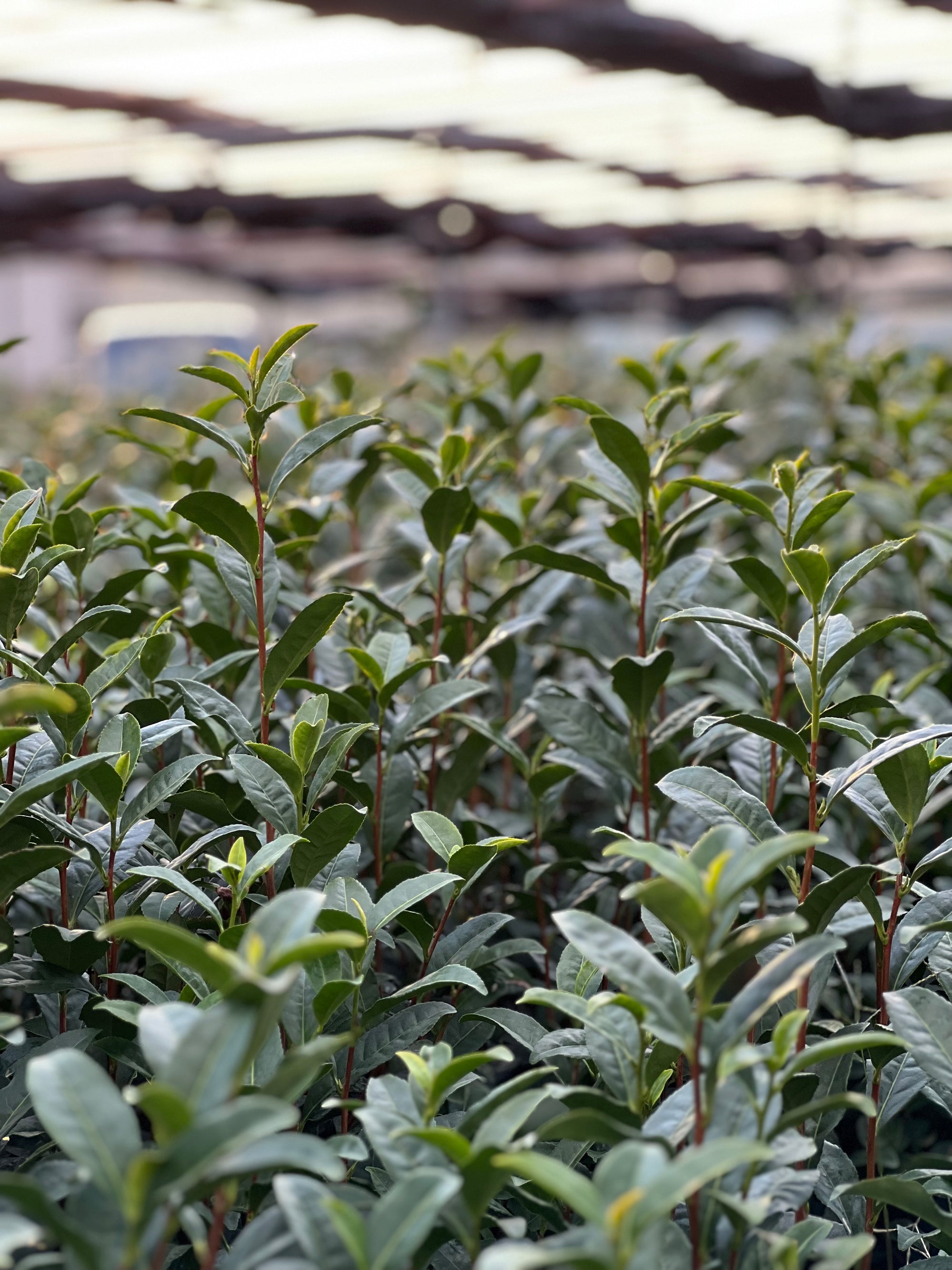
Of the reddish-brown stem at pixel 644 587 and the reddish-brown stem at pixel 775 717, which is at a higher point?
the reddish-brown stem at pixel 644 587

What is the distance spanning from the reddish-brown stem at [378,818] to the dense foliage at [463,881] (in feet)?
0.05

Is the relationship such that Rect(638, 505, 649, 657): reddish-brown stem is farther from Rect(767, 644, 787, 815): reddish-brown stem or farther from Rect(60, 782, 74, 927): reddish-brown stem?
Rect(60, 782, 74, 927): reddish-brown stem

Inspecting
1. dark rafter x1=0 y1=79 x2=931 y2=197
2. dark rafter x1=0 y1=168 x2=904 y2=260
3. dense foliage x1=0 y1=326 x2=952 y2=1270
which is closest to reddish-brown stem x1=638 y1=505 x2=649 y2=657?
Result: dense foliage x1=0 y1=326 x2=952 y2=1270

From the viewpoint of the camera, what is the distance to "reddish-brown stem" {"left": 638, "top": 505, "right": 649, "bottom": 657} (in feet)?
4.80

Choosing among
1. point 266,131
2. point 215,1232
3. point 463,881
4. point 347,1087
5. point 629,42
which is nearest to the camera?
point 215,1232

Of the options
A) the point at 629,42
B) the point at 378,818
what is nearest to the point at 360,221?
the point at 629,42

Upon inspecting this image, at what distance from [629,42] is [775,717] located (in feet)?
21.5

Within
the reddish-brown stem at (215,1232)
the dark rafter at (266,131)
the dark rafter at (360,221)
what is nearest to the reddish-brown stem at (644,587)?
the reddish-brown stem at (215,1232)

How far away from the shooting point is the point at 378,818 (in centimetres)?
136

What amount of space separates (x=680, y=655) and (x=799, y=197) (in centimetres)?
1683

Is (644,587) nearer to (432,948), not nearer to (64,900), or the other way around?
(432,948)

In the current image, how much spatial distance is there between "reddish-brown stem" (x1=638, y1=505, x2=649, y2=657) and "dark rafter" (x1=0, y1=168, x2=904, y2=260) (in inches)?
498

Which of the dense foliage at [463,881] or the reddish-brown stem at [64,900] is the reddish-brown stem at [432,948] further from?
the reddish-brown stem at [64,900]

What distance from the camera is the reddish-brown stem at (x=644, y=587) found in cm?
146
